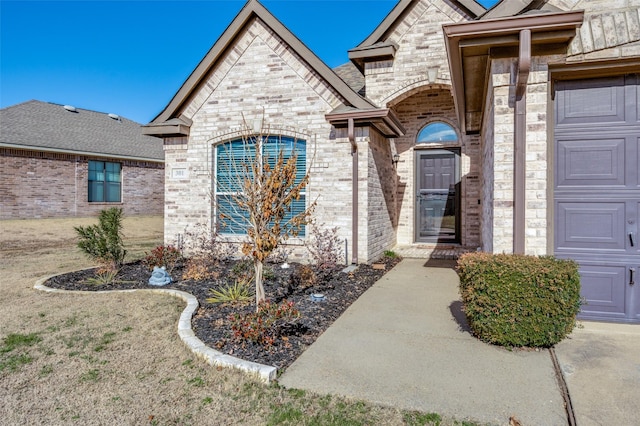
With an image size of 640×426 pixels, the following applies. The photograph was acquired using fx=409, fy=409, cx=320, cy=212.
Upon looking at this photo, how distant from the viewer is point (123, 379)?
12.5 feet

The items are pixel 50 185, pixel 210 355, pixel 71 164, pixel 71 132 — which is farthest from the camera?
pixel 71 132

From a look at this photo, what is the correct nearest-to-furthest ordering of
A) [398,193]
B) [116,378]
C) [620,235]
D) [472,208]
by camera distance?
[116,378]
[620,235]
[472,208]
[398,193]

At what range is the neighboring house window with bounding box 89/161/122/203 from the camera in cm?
2117

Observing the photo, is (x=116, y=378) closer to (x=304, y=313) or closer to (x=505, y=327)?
(x=304, y=313)

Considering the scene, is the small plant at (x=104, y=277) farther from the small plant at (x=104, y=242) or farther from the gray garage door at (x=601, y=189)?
the gray garage door at (x=601, y=189)

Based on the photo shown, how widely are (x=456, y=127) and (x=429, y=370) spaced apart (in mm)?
9368

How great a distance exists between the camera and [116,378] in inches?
151

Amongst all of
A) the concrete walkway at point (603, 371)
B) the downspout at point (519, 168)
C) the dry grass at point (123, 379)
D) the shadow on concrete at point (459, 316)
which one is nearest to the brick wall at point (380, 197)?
the shadow on concrete at point (459, 316)

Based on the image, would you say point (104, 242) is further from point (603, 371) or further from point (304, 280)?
point (603, 371)

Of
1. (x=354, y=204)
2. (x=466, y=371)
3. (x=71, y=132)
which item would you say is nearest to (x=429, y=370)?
(x=466, y=371)

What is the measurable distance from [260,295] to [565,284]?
349 centimetres

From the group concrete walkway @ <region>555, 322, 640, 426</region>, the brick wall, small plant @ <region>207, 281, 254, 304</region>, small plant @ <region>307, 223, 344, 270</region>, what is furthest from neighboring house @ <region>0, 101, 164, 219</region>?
concrete walkway @ <region>555, 322, 640, 426</region>

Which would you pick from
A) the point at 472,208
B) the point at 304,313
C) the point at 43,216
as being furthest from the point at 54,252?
the point at 472,208

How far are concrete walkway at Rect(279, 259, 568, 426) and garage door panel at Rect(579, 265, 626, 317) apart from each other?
1.26 meters
